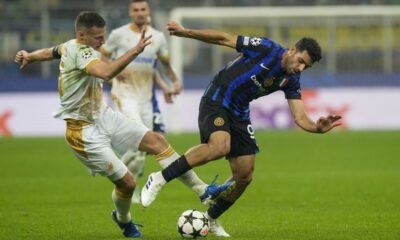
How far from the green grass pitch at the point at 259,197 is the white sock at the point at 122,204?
1.00ft

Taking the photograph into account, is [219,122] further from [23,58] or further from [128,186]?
[23,58]

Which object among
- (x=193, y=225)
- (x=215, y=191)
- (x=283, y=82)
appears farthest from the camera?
(x=215, y=191)

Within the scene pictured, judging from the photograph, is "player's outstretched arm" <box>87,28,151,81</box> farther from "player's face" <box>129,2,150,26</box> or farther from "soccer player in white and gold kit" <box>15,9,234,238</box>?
"player's face" <box>129,2,150,26</box>

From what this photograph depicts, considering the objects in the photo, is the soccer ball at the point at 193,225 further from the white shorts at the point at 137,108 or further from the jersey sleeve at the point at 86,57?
the white shorts at the point at 137,108

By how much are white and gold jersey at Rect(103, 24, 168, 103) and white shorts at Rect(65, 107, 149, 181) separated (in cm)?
410

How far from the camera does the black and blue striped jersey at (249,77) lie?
9359mm

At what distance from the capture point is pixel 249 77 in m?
9.40

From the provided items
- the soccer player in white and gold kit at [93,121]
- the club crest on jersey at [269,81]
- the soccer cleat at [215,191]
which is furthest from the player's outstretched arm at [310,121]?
the soccer player in white and gold kit at [93,121]

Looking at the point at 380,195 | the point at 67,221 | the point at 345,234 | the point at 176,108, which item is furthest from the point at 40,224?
the point at 176,108

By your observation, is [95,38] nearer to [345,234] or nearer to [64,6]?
[345,234]

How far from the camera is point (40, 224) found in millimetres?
10570

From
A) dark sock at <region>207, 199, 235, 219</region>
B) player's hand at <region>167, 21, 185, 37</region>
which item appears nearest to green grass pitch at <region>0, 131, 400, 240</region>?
dark sock at <region>207, 199, 235, 219</region>

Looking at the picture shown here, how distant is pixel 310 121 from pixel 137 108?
176 inches

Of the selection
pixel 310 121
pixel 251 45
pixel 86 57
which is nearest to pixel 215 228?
pixel 310 121
